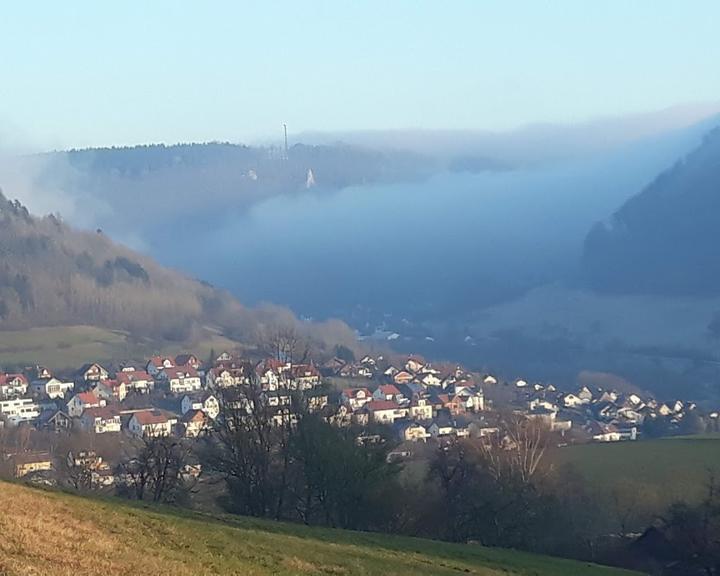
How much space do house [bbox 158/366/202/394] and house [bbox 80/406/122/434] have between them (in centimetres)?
1320

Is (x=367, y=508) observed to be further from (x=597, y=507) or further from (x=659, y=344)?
(x=659, y=344)

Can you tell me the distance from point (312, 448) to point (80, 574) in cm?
2210

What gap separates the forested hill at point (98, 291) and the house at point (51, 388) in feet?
90.0

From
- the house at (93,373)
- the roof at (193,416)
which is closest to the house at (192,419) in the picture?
the roof at (193,416)

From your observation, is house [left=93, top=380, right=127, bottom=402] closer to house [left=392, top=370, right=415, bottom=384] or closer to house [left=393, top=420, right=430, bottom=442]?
house [left=392, top=370, right=415, bottom=384]

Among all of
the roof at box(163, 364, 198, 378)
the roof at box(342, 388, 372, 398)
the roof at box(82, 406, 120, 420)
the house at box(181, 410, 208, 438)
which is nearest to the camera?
the house at box(181, 410, 208, 438)

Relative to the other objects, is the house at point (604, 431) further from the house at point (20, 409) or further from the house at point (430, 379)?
the house at point (20, 409)

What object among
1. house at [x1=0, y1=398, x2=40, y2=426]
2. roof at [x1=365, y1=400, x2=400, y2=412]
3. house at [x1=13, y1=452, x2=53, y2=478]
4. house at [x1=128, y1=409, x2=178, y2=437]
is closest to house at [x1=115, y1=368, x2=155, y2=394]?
house at [x1=0, y1=398, x2=40, y2=426]

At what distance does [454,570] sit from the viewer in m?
23.1

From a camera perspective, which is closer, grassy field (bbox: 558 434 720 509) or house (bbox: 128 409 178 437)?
grassy field (bbox: 558 434 720 509)

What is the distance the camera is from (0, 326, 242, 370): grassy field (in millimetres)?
114625

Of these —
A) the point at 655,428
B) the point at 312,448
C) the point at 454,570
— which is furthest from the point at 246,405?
the point at 655,428

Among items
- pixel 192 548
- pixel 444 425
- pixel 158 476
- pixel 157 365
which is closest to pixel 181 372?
pixel 157 365

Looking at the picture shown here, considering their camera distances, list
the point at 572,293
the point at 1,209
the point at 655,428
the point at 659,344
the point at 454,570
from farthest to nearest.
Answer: the point at 572,293 < the point at 1,209 < the point at 659,344 < the point at 655,428 < the point at 454,570
